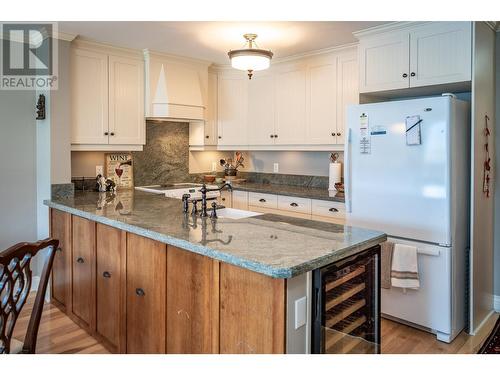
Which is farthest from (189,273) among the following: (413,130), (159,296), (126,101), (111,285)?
(126,101)

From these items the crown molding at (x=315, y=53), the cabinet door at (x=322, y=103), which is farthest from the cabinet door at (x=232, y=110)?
the cabinet door at (x=322, y=103)

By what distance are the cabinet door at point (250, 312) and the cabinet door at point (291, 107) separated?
9.07ft

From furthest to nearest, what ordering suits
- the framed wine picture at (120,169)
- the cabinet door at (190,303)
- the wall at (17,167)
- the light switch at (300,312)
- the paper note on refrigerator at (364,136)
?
the framed wine picture at (120,169)
the wall at (17,167)
the paper note on refrigerator at (364,136)
the cabinet door at (190,303)
the light switch at (300,312)

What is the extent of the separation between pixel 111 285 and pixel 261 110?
2738mm

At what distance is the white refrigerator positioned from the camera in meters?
2.80

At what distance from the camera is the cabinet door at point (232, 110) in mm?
4805

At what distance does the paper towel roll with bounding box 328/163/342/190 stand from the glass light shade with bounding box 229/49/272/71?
1465mm

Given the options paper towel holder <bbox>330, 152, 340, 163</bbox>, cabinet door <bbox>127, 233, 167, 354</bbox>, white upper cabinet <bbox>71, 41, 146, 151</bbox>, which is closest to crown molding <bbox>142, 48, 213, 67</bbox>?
white upper cabinet <bbox>71, 41, 146, 151</bbox>

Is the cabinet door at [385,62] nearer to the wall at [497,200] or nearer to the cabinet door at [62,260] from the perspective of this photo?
the wall at [497,200]

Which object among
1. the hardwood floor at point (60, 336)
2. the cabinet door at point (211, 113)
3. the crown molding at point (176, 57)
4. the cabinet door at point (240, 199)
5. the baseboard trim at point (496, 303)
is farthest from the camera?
the cabinet door at point (211, 113)

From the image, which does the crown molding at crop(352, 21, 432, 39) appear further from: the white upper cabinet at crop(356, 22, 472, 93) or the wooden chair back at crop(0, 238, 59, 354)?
the wooden chair back at crop(0, 238, 59, 354)

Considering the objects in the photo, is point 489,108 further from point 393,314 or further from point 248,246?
point 248,246

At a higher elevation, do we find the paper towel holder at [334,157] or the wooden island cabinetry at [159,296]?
the paper towel holder at [334,157]
